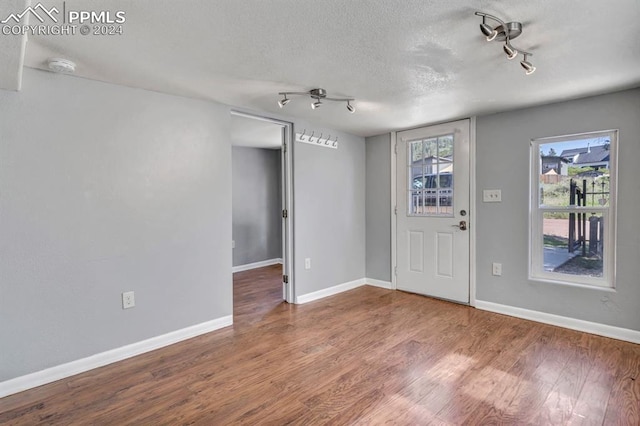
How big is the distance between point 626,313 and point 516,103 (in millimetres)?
2034

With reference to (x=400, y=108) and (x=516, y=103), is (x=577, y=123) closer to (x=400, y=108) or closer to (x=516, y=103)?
(x=516, y=103)

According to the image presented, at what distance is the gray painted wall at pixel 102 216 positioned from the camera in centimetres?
210

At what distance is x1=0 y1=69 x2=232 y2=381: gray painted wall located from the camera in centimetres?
210

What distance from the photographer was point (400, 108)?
10.5 feet

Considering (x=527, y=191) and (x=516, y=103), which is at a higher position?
(x=516, y=103)

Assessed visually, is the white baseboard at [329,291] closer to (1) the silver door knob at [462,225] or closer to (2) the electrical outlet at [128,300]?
(1) the silver door knob at [462,225]

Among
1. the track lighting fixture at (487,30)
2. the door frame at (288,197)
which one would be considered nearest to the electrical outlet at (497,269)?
the door frame at (288,197)

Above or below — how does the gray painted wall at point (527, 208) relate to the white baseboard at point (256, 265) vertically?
above

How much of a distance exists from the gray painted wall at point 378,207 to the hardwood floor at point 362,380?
4.47ft

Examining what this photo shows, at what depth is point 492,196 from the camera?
3445 millimetres

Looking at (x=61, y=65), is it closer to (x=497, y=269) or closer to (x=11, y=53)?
(x=11, y=53)

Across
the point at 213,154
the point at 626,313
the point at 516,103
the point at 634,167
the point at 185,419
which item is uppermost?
the point at 516,103

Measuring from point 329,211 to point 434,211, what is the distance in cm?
130

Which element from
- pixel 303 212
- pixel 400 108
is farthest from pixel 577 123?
pixel 303 212
